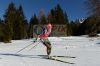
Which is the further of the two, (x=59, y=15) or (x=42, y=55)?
(x=59, y=15)

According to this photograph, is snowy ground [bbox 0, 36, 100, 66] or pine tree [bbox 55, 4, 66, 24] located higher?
pine tree [bbox 55, 4, 66, 24]

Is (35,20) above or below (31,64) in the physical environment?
above

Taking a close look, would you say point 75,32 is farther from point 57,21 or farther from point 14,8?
point 14,8

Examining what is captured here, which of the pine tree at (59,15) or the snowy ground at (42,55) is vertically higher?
the pine tree at (59,15)

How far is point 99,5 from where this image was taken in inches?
886

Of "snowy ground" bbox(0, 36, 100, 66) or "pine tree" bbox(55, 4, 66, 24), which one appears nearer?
"snowy ground" bbox(0, 36, 100, 66)

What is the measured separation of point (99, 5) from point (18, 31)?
180 feet

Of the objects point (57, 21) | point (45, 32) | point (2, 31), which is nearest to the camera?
point (45, 32)

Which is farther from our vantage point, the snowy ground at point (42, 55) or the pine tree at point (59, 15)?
the pine tree at point (59, 15)

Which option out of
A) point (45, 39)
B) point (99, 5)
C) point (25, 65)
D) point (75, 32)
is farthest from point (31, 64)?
point (75, 32)

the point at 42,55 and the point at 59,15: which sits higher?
the point at 59,15

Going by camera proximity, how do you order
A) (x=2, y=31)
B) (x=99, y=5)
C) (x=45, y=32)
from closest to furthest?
1. (x=45, y=32)
2. (x=99, y=5)
3. (x=2, y=31)

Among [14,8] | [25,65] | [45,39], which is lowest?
[25,65]

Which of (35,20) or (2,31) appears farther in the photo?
(35,20)
